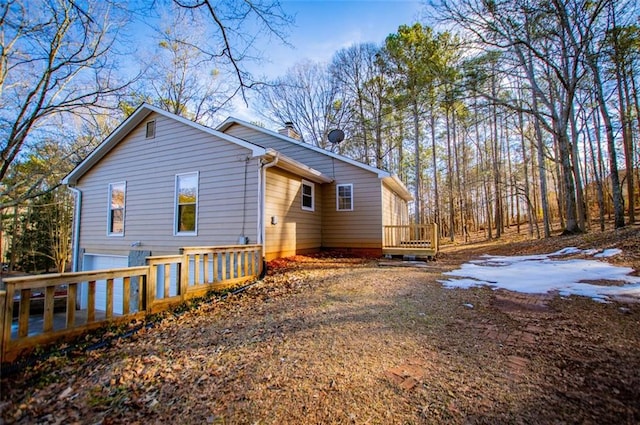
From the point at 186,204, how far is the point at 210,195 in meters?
0.96

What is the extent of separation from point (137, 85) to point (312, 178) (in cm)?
752

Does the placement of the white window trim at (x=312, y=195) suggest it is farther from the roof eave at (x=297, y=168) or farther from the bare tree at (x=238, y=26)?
the bare tree at (x=238, y=26)

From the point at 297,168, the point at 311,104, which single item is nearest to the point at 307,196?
the point at 297,168

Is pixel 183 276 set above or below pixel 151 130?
below

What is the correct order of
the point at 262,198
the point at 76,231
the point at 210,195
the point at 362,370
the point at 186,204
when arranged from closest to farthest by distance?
the point at 362,370 → the point at 262,198 → the point at 210,195 → the point at 186,204 → the point at 76,231

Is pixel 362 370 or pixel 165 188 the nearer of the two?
pixel 362 370

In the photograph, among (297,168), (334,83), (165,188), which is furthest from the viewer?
(334,83)

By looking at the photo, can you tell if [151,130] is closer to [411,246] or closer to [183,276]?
[183,276]

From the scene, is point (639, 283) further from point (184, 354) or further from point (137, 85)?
point (137, 85)

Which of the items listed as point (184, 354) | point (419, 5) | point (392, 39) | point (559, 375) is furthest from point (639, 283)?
point (392, 39)

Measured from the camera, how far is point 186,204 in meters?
8.38

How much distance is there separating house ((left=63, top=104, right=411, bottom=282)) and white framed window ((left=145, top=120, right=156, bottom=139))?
0.03 meters

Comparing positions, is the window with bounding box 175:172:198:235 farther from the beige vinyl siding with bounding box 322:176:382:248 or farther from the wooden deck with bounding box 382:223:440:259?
the wooden deck with bounding box 382:223:440:259

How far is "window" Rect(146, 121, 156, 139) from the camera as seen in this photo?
904 cm
